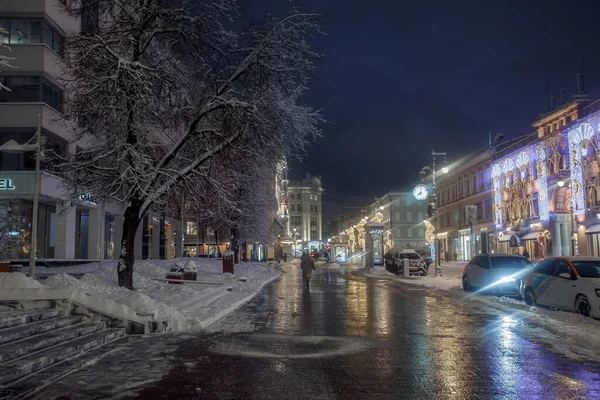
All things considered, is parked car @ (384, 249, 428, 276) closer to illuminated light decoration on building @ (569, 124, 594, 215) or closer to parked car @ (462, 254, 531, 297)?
illuminated light decoration on building @ (569, 124, 594, 215)

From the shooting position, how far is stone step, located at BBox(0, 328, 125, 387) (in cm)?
705

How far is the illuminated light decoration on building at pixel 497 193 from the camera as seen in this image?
53925 mm

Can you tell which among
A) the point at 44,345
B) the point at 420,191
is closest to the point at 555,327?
the point at 44,345

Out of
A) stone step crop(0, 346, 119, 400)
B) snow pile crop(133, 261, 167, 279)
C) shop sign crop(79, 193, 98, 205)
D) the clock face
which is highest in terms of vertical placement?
the clock face

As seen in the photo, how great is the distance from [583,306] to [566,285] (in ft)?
2.84

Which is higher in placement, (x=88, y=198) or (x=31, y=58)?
(x=31, y=58)

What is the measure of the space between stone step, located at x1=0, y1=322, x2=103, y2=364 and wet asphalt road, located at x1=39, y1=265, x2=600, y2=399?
2.66 ft

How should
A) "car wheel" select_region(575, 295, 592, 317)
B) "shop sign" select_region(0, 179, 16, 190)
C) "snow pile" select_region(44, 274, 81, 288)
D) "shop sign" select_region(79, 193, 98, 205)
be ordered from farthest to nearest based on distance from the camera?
"shop sign" select_region(0, 179, 16, 190) → "shop sign" select_region(79, 193, 98, 205) → "car wheel" select_region(575, 295, 592, 317) → "snow pile" select_region(44, 274, 81, 288)

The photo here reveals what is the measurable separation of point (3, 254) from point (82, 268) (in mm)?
4925

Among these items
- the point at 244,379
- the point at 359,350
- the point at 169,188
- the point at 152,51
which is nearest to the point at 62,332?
the point at 244,379

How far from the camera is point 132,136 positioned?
16.9 meters

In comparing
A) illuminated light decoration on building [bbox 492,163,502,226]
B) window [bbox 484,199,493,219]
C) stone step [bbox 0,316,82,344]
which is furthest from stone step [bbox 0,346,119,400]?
window [bbox 484,199,493,219]

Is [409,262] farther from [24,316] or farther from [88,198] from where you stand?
[24,316]

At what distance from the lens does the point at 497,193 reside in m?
54.7
